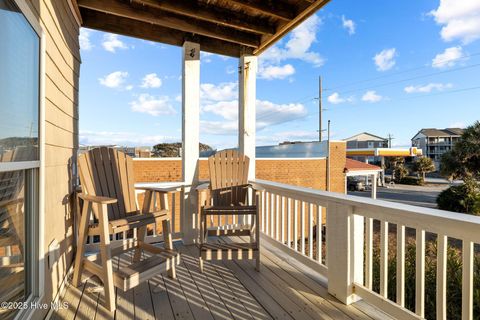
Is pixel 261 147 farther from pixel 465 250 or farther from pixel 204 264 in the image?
pixel 465 250

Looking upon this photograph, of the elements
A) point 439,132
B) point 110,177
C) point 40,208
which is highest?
point 439,132

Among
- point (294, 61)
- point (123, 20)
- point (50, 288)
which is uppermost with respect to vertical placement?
point (294, 61)

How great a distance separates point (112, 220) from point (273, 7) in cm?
264

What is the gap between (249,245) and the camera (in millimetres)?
2719

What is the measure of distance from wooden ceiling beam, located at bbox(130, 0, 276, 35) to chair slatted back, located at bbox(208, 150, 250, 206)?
1.50m

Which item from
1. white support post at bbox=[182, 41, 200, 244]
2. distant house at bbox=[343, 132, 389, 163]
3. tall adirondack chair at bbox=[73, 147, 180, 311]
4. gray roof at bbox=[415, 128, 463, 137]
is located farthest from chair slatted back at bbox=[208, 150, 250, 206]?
gray roof at bbox=[415, 128, 463, 137]

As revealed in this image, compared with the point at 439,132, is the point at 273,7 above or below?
below

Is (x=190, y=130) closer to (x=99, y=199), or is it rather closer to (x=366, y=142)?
(x=99, y=199)

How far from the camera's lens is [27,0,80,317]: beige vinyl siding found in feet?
5.93

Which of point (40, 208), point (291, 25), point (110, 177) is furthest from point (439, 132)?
point (40, 208)

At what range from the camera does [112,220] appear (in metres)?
2.25

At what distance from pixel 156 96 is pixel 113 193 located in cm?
1265

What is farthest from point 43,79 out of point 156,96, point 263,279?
point 156,96

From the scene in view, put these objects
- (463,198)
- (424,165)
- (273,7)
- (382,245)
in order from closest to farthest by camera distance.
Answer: (382,245) → (273,7) → (463,198) → (424,165)
